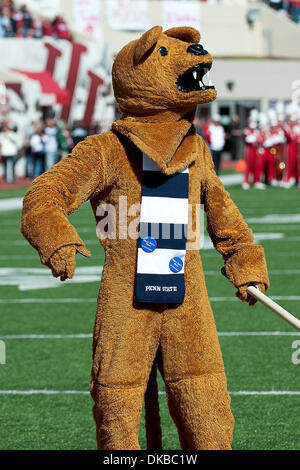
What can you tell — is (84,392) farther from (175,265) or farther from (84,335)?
(175,265)

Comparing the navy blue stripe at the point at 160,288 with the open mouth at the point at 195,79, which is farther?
the open mouth at the point at 195,79

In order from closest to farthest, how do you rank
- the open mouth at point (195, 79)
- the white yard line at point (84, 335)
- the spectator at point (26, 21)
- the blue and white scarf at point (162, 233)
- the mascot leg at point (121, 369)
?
the mascot leg at point (121, 369)
the blue and white scarf at point (162, 233)
the open mouth at point (195, 79)
the white yard line at point (84, 335)
the spectator at point (26, 21)

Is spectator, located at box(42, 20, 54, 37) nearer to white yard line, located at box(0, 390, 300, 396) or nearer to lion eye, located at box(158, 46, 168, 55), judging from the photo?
white yard line, located at box(0, 390, 300, 396)

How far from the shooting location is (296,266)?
11.7 metres

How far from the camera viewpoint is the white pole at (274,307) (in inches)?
160

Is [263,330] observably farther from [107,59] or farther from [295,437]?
[107,59]

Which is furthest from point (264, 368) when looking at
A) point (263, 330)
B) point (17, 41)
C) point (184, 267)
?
point (17, 41)

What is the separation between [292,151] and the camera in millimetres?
26562

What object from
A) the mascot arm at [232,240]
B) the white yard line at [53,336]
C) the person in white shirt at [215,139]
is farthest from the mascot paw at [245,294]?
the person in white shirt at [215,139]

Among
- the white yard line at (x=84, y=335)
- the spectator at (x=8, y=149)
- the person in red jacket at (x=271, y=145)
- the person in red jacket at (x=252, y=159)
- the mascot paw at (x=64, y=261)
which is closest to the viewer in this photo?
the mascot paw at (x=64, y=261)

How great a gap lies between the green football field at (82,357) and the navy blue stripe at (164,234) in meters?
1.43

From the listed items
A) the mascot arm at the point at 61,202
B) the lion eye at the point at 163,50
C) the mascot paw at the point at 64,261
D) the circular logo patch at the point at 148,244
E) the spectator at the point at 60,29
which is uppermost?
the lion eye at the point at 163,50

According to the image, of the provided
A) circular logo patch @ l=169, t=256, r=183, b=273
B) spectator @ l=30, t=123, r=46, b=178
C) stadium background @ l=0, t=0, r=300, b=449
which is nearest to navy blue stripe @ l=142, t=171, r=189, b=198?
circular logo patch @ l=169, t=256, r=183, b=273

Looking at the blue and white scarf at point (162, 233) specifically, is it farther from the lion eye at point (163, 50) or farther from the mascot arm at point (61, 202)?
the lion eye at point (163, 50)
